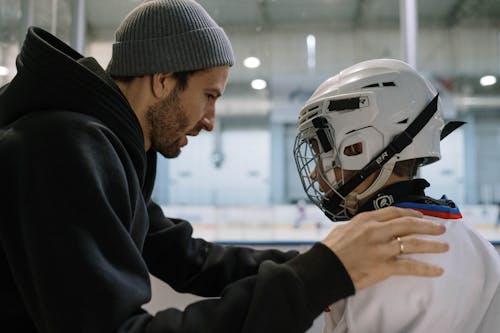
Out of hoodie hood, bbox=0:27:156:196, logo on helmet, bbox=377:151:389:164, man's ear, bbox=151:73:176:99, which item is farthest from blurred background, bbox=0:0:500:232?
logo on helmet, bbox=377:151:389:164

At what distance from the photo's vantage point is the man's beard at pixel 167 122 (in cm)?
111

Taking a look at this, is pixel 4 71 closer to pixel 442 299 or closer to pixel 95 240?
pixel 95 240

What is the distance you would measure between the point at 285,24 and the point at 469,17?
4.92 feet

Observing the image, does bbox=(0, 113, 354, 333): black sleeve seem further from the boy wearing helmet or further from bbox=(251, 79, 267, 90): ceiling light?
bbox=(251, 79, 267, 90): ceiling light

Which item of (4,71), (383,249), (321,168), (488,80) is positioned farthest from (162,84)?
(488,80)

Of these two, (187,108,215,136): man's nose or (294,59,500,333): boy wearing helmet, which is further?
(187,108,215,136): man's nose

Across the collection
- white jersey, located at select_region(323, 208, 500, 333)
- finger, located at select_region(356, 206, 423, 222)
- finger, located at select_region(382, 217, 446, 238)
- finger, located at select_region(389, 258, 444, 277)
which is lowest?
white jersey, located at select_region(323, 208, 500, 333)

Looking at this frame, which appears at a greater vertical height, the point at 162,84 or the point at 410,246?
the point at 162,84

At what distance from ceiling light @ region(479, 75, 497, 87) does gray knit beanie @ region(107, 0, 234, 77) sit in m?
3.29

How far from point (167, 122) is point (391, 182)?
60 centimetres

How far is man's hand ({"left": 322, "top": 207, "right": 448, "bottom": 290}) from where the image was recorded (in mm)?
695

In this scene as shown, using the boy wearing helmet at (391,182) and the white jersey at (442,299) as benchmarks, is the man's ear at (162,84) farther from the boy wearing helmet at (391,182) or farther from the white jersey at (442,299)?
the white jersey at (442,299)

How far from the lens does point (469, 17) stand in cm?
340

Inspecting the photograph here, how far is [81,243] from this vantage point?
2.26 feet
